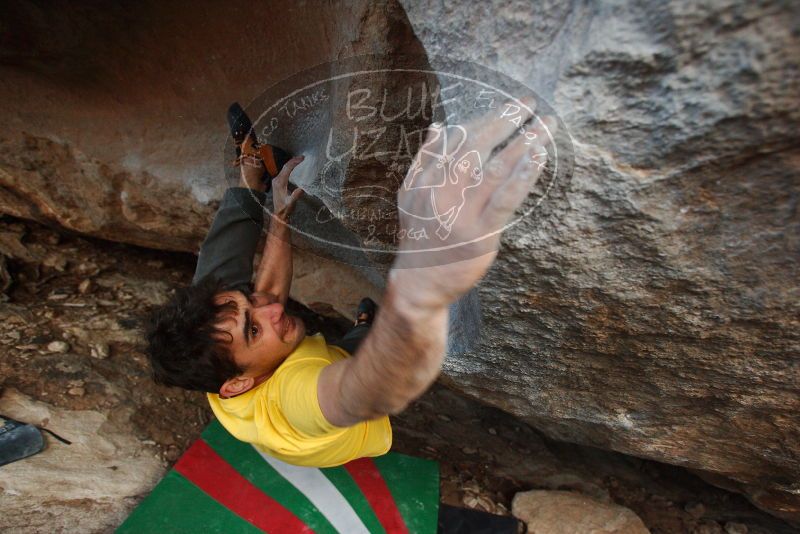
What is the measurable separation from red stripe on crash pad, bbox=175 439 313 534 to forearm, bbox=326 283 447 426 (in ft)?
3.04

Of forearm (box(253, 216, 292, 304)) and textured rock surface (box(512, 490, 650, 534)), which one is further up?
forearm (box(253, 216, 292, 304))

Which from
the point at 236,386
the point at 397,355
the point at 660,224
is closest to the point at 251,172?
the point at 236,386

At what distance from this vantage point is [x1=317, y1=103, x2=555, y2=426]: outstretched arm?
1.86 feet

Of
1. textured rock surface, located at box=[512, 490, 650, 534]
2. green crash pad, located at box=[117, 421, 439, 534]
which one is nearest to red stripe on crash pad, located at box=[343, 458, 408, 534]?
green crash pad, located at box=[117, 421, 439, 534]

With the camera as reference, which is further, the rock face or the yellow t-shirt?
the yellow t-shirt

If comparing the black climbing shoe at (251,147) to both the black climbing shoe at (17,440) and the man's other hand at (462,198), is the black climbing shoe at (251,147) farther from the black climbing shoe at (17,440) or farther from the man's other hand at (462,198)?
the black climbing shoe at (17,440)

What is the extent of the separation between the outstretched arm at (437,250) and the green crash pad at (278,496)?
966mm

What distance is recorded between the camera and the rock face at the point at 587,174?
566mm

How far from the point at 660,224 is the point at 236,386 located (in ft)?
2.97

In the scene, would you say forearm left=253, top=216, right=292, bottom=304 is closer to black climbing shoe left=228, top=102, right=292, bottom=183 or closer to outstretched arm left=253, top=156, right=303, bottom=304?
outstretched arm left=253, top=156, right=303, bottom=304

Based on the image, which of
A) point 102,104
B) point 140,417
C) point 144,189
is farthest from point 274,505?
point 102,104

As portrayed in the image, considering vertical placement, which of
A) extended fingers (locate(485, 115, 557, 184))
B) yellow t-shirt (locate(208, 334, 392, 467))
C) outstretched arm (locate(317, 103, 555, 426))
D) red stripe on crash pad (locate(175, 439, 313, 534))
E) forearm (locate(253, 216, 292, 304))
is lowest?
red stripe on crash pad (locate(175, 439, 313, 534))

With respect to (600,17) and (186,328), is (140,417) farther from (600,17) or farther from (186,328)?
(600,17)

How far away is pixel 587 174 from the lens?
2.19ft
